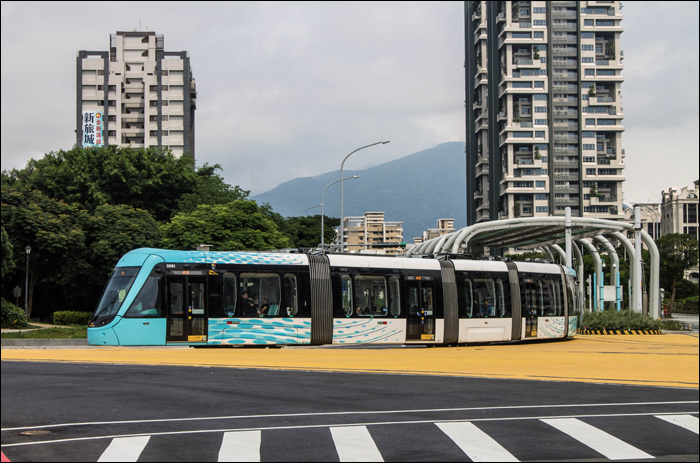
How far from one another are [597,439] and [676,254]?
81674mm

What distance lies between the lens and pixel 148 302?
1858cm

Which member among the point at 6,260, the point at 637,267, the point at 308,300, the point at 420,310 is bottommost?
the point at 420,310

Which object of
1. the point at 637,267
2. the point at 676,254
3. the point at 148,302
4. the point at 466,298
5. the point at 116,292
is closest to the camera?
the point at 148,302

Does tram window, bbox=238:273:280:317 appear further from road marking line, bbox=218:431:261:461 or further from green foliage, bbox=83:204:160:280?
green foliage, bbox=83:204:160:280

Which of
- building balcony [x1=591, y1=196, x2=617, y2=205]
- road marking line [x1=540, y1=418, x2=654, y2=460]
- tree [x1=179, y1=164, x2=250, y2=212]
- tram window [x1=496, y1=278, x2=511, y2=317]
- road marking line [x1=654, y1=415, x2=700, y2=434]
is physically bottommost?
road marking line [x1=654, y1=415, x2=700, y2=434]

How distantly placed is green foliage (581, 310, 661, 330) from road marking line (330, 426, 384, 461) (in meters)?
24.1

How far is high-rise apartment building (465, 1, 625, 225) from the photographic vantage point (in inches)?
3802

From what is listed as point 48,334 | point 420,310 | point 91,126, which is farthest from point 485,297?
point 91,126

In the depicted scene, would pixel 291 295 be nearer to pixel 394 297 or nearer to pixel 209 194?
pixel 394 297

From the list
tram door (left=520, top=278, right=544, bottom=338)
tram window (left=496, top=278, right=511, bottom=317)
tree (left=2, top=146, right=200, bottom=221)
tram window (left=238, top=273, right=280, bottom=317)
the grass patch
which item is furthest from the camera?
tree (left=2, top=146, right=200, bottom=221)

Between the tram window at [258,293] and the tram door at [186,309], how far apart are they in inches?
43.0

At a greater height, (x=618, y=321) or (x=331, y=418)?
(x=331, y=418)

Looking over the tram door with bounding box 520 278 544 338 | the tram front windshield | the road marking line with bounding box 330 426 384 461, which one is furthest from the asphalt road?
the tram door with bounding box 520 278 544 338

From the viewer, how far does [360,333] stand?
21.1 m
